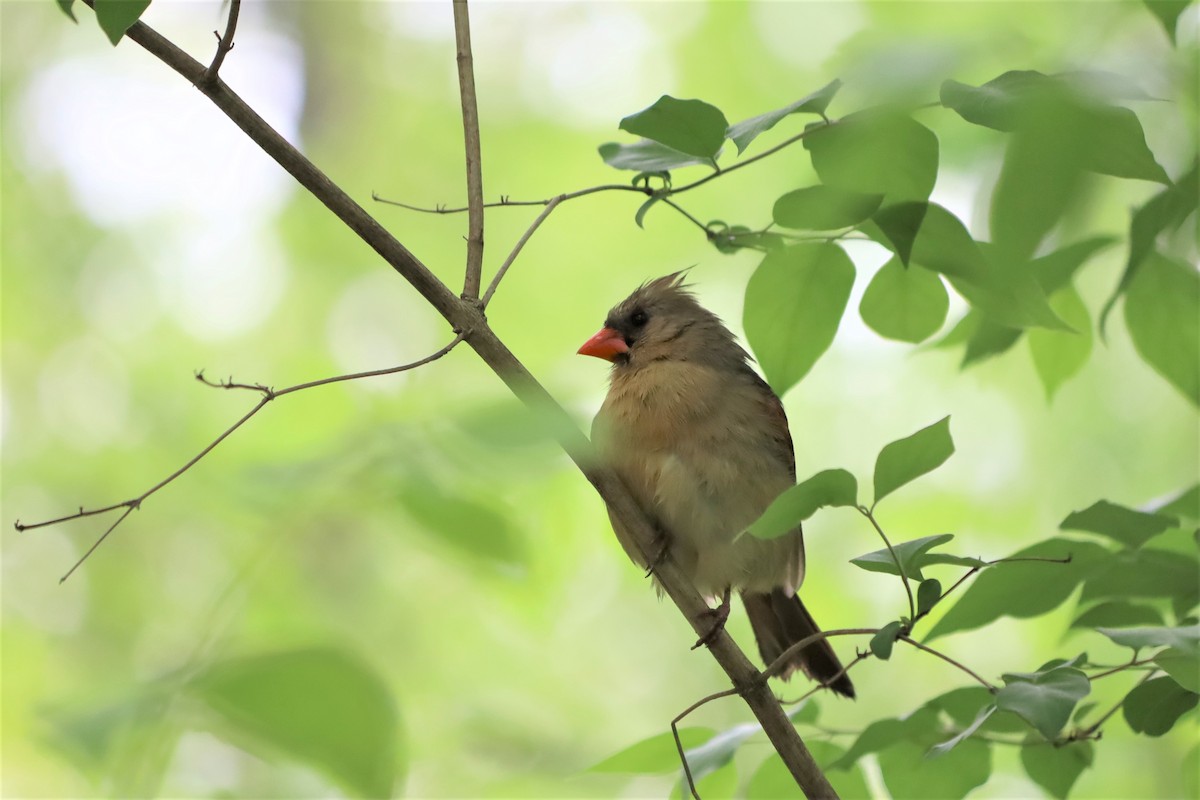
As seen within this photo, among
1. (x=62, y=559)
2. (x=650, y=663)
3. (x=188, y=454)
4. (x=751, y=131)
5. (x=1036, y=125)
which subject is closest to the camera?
(x=1036, y=125)

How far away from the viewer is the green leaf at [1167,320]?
2133 millimetres

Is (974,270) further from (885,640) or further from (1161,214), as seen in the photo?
(885,640)

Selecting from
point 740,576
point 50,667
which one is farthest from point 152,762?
point 50,667

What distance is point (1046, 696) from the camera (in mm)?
1411

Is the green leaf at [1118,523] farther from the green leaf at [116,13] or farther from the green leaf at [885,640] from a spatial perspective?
the green leaf at [116,13]

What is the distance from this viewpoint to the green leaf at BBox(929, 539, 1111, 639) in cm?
181

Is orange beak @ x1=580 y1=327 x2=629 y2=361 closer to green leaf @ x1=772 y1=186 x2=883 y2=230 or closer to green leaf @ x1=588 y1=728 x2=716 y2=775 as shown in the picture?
green leaf @ x1=588 y1=728 x2=716 y2=775

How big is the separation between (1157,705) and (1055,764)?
241mm

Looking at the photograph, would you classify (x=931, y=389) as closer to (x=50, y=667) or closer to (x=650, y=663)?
(x=650, y=663)

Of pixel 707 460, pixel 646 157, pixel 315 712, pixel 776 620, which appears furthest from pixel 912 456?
pixel 776 620

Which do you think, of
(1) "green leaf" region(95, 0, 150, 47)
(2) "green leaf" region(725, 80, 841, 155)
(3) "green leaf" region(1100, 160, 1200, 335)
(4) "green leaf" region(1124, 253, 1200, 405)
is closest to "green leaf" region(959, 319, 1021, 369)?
(4) "green leaf" region(1124, 253, 1200, 405)

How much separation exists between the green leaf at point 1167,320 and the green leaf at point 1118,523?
0.49m

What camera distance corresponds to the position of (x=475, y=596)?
6.14m

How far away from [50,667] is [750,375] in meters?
4.50
